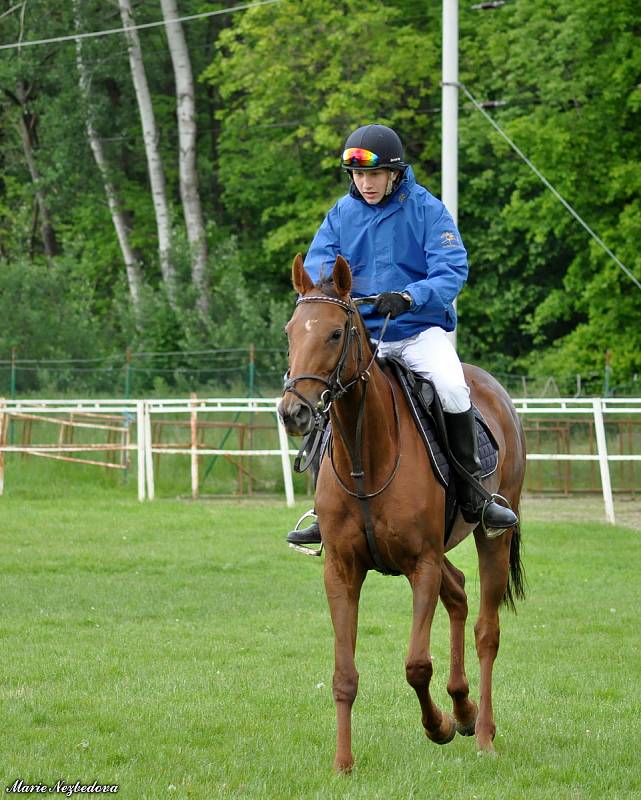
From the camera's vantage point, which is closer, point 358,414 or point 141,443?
point 358,414

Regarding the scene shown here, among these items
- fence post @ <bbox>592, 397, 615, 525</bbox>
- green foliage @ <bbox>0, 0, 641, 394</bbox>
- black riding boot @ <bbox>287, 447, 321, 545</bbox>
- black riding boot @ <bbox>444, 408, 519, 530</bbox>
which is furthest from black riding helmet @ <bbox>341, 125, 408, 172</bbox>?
green foliage @ <bbox>0, 0, 641, 394</bbox>

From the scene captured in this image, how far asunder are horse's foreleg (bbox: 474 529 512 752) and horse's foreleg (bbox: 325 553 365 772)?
104 cm

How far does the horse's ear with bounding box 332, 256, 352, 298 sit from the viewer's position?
657 cm

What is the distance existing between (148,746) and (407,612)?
5436mm

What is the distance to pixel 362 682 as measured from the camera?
355 inches

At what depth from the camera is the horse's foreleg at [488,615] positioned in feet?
24.8

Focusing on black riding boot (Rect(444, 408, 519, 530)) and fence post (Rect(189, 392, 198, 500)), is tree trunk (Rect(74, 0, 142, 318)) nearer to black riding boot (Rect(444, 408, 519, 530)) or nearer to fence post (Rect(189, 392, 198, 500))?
fence post (Rect(189, 392, 198, 500))

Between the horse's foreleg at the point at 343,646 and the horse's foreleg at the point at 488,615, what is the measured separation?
1.04 metres

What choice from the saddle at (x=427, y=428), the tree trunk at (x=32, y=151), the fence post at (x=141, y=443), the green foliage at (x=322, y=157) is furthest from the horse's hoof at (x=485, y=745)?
the tree trunk at (x=32, y=151)

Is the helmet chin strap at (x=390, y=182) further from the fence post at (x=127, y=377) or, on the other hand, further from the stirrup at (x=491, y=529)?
the fence post at (x=127, y=377)

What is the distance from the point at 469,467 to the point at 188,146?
1298 inches

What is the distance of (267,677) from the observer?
9.12m

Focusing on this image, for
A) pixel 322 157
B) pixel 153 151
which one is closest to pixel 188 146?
pixel 153 151

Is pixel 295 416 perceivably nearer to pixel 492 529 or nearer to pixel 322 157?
pixel 492 529
